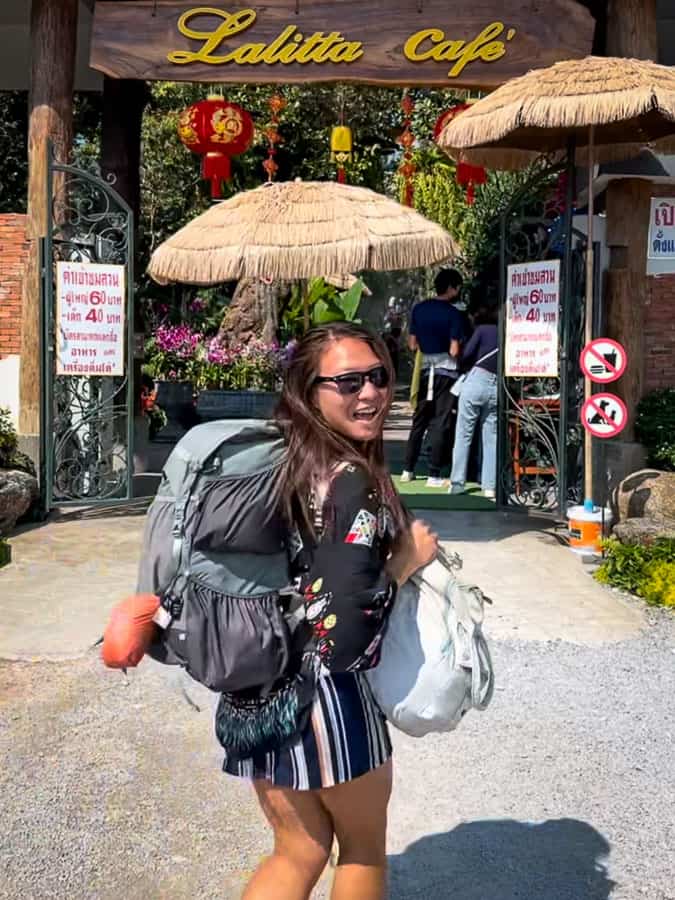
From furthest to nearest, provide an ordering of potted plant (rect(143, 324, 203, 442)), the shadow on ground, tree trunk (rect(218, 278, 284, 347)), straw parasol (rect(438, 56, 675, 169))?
tree trunk (rect(218, 278, 284, 347)) → potted plant (rect(143, 324, 203, 442)) → straw parasol (rect(438, 56, 675, 169)) → the shadow on ground

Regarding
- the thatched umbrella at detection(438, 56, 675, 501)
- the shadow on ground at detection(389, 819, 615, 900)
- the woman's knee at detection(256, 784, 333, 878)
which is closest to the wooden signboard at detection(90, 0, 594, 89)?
the thatched umbrella at detection(438, 56, 675, 501)

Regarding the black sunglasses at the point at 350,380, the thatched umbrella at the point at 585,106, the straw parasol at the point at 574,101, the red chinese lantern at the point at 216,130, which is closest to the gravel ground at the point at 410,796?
the black sunglasses at the point at 350,380

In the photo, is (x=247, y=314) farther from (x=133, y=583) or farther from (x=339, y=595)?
(x=339, y=595)

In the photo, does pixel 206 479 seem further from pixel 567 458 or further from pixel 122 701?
pixel 567 458

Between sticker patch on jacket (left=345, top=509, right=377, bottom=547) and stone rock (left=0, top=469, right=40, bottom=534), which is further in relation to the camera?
stone rock (left=0, top=469, right=40, bottom=534)

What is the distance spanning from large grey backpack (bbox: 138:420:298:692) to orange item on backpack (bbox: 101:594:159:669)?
3 centimetres

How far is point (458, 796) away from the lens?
3764 millimetres

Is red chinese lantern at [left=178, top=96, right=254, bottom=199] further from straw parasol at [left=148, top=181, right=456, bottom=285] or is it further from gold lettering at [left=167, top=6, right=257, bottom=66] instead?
straw parasol at [left=148, top=181, right=456, bottom=285]

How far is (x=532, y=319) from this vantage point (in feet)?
26.9

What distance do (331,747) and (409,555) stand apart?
0.43m

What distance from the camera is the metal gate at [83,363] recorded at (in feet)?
27.1

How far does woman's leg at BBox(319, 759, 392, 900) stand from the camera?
2.30m

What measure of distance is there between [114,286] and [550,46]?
3884mm

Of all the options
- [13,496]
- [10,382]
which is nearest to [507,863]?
[13,496]
